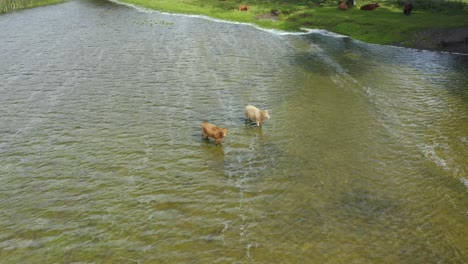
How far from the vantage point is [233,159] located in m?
23.0

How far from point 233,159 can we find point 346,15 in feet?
154

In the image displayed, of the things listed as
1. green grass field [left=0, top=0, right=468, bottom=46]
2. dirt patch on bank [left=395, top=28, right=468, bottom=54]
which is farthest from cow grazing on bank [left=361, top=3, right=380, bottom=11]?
dirt patch on bank [left=395, top=28, right=468, bottom=54]

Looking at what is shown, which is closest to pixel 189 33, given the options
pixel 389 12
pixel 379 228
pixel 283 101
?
pixel 283 101

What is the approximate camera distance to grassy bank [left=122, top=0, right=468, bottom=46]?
52.0m

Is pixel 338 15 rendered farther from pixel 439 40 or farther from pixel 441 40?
pixel 441 40

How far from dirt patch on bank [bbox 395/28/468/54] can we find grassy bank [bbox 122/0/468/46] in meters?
A: 1.32

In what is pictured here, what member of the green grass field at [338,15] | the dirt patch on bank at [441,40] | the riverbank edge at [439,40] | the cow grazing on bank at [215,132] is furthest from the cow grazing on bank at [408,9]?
the cow grazing on bank at [215,132]

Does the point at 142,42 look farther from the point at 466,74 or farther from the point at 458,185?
the point at 458,185

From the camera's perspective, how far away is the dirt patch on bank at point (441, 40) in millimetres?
45031

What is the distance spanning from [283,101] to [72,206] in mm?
17696

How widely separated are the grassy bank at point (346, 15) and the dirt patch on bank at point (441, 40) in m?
1.32

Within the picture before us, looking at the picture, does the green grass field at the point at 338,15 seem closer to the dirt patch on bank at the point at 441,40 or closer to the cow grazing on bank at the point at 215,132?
the dirt patch on bank at the point at 441,40

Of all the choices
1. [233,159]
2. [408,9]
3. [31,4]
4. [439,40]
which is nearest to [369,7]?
[408,9]

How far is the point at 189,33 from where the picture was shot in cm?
5416
